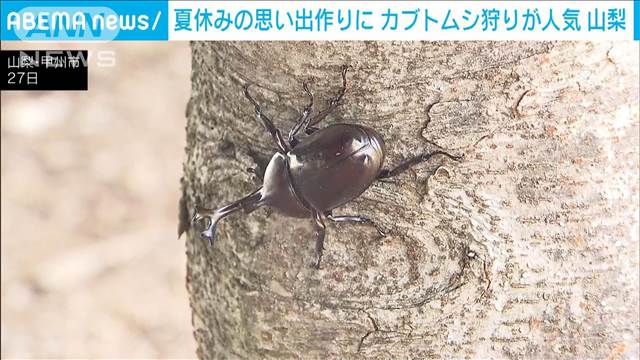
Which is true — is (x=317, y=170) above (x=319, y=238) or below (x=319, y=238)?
above

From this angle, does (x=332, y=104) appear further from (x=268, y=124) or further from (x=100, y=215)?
(x=100, y=215)

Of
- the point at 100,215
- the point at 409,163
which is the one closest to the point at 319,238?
the point at 409,163

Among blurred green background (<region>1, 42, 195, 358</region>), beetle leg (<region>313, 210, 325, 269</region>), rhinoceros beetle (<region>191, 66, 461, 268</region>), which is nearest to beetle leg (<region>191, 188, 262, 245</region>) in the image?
rhinoceros beetle (<region>191, 66, 461, 268</region>)

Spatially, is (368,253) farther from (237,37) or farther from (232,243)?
(237,37)

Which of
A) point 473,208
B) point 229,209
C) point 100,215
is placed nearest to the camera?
point 473,208

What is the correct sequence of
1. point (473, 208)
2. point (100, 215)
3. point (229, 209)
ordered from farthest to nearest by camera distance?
1. point (100, 215)
2. point (229, 209)
3. point (473, 208)

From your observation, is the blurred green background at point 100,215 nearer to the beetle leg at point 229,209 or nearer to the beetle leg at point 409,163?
the beetle leg at point 229,209

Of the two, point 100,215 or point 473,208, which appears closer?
point 473,208
